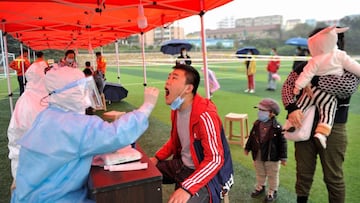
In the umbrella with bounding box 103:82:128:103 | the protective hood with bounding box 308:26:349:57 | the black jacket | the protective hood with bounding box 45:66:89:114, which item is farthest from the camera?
the umbrella with bounding box 103:82:128:103

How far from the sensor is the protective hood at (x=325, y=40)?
2215mm

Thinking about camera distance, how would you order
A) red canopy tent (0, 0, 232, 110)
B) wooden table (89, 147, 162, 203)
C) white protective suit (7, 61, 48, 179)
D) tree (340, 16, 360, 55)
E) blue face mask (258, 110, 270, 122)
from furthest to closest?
1. tree (340, 16, 360, 55)
2. red canopy tent (0, 0, 232, 110)
3. blue face mask (258, 110, 270, 122)
4. white protective suit (7, 61, 48, 179)
5. wooden table (89, 147, 162, 203)

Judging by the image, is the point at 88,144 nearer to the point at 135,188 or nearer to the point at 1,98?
the point at 135,188

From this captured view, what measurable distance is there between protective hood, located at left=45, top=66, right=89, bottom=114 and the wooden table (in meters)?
0.44

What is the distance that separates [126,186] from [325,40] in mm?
1823

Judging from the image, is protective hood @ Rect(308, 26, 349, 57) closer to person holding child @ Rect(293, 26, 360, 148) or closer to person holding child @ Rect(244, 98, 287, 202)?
person holding child @ Rect(293, 26, 360, 148)

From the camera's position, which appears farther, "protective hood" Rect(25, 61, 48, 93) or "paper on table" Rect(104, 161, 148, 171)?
"protective hood" Rect(25, 61, 48, 93)

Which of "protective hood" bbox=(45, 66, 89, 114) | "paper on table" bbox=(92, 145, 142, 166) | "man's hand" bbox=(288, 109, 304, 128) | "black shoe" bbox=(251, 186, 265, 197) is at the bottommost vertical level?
"black shoe" bbox=(251, 186, 265, 197)

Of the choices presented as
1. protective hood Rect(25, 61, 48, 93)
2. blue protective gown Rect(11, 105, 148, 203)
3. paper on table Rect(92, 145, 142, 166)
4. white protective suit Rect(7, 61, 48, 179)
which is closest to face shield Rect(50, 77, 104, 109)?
blue protective gown Rect(11, 105, 148, 203)

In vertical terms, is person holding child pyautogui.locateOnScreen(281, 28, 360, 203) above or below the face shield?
below

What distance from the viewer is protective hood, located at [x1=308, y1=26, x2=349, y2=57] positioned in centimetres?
221

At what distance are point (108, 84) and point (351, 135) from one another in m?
7.78

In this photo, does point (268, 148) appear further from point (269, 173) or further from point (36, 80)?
point (36, 80)

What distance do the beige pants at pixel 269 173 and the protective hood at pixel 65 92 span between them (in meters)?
2.28
